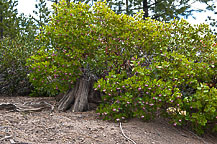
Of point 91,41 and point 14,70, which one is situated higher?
point 91,41

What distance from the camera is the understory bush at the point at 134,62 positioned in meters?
4.02

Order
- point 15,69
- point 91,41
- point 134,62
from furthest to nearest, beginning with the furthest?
point 15,69
point 91,41
point 134,62

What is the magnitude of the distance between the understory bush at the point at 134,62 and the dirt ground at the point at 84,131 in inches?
8.8

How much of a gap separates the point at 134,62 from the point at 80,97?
1.82 metres

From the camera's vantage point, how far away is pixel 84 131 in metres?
3.58

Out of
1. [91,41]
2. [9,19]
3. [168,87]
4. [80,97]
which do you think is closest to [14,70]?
[80,97]

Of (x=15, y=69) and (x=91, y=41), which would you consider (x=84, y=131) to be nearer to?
(x=91, y=41)

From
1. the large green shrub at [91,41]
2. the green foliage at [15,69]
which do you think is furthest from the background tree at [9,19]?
the large green shrub at [91,41]

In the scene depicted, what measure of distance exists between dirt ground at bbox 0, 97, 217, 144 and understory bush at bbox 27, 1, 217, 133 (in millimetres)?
223

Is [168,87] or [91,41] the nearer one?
[168,87]

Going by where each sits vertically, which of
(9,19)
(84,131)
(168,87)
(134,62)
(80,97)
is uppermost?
(9,19)

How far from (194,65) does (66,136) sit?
8.89ft

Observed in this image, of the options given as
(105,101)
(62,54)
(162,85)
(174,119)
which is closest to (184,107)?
(174,119)

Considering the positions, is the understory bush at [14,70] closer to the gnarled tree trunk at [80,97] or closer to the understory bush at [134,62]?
the understory bush at [134,62]
